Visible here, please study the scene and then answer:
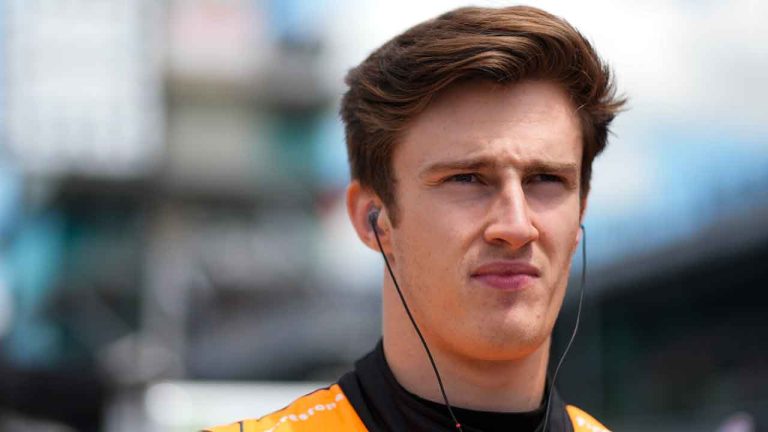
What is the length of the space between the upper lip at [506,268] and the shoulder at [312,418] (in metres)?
0.50

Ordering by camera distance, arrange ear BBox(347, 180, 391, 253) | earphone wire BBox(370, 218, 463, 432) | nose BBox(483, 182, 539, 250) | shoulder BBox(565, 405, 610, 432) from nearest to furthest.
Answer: nose BBox(483, 182, 539, 250) < earphone wire BBox(370, 218, 463, 432) < ear BBox(347, 180, 391, 253) < shoulder BBox(565, 405, 610, 432)

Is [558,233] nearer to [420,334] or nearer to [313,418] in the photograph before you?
[420,334]

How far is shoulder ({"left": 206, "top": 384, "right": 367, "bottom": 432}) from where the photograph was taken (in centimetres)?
266

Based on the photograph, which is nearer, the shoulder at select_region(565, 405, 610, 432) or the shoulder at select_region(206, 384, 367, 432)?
the shoulder at select_region(206, 384, 367, 432)

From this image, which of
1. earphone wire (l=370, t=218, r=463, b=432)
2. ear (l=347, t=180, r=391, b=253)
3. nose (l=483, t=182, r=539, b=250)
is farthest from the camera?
ear (l=347, t=180, r=391, b=253)

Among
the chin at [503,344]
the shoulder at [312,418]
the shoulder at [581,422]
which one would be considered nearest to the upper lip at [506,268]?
the chin at [503,344]

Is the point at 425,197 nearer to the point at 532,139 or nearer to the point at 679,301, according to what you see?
the point at 532,139

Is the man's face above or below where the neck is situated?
above

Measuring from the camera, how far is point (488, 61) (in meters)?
2.56

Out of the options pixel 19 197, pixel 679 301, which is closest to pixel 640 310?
pixel 679 301

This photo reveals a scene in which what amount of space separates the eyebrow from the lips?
0.23 m

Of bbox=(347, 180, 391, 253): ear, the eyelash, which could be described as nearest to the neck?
bbox=(347, 180, 391, 253): ear

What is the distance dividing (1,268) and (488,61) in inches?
850

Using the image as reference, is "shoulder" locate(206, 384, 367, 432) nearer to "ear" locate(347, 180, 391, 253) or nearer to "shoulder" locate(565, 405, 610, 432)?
"ear" locate(347, 180, 391, 253)
